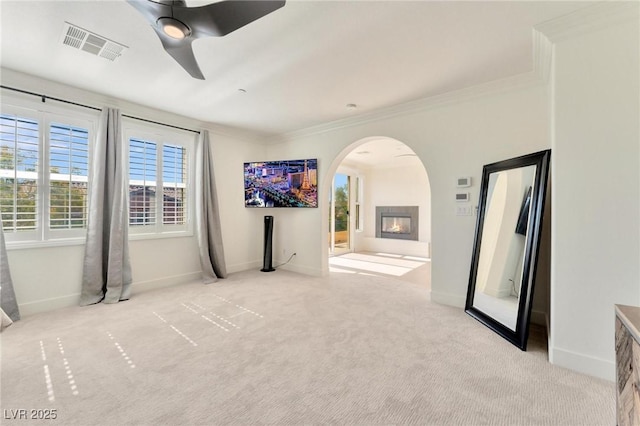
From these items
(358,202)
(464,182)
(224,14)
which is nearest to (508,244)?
(464,182)

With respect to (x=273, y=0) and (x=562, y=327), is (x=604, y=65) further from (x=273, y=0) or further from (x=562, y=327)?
(x=273, y=0)

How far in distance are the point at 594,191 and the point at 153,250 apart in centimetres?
483

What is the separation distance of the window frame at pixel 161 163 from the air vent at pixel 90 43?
1.40 m

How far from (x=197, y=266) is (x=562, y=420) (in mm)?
4437

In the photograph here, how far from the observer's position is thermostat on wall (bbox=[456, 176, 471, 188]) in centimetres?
313

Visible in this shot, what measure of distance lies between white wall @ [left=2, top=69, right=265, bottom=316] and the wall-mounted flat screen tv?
0.89 feet

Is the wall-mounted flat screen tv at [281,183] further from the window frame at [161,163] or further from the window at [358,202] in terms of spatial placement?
the window at [358,202]

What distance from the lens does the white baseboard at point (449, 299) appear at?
10.5 feet

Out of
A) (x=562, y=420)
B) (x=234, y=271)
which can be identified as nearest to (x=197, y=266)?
(x=234, y=271)

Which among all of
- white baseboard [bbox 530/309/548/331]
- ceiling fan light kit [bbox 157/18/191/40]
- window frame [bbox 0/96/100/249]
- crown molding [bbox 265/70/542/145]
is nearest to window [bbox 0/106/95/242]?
window frame [bbox 0/96/100/249]

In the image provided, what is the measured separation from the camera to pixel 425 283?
4.30 m

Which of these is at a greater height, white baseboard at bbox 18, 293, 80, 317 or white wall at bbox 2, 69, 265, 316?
white wall at bbox 2, 69, 265, 316

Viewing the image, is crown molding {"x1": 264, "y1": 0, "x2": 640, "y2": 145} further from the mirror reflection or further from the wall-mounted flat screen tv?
the mirror reflection

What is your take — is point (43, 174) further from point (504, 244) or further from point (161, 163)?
point (504, 244)
